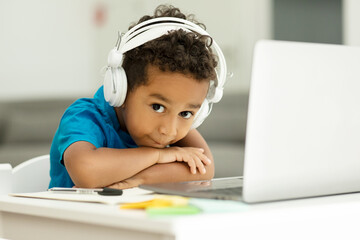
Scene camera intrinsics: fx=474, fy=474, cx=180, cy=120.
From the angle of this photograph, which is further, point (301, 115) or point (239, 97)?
point (239, 97)

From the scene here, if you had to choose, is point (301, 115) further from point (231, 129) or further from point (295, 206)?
point (231, 129)

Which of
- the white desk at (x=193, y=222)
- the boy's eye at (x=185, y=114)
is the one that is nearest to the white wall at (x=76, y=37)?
the boy's eye at (x=185, y=114)

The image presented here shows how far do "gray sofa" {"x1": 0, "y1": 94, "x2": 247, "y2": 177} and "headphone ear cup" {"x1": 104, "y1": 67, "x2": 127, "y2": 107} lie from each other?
241 centimetres

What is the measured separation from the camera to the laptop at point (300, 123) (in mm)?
580

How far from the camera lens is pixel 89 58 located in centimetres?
397

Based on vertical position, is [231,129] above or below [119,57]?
below

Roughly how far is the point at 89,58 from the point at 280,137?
11.6 feet

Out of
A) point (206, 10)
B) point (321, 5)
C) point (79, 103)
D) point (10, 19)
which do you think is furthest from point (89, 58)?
point (79, 103)

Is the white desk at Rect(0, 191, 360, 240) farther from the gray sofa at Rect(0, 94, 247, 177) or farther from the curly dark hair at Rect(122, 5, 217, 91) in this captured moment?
the gray sofa at Rect(0, 94, 247, 177)

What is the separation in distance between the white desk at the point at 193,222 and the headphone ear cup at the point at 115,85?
0.42 m

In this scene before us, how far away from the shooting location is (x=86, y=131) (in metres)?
1.08

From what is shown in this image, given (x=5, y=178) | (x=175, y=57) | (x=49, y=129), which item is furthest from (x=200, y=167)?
(x=49, y=129)

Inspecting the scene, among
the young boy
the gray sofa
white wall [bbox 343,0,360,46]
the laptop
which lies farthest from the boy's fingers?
white wall [bbox 343,0,360,46]

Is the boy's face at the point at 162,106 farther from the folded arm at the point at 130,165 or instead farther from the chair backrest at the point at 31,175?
the chair backrest at the point at 31,175
